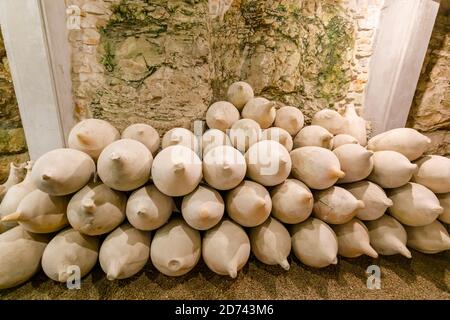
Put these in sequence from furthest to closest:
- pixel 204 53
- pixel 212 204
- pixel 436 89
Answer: pixel 436 89 → pixel 204 53 → pixel 212 204

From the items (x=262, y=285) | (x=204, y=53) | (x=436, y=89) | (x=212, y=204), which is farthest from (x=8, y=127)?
(x=436, y=89)

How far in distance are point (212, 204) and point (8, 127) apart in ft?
5.23

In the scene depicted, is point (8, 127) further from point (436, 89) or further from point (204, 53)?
point (436, 89)

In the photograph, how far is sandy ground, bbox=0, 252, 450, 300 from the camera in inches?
41.7

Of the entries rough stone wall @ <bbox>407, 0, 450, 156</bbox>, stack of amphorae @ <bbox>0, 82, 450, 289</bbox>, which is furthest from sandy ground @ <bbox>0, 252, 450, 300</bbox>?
rough stone wall @ <bbox>407, 0, 450, 156</bbox>

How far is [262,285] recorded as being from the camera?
112 centimetres

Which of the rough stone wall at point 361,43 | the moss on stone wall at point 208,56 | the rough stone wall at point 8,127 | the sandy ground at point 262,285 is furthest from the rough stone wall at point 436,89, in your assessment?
the rough stone wall at point 8,127

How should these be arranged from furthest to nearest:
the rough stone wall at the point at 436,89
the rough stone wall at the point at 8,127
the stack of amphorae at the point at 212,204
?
1. the rough stone wall at the point at 436,89
2. the rough stone wall at the point at 8,127
3. the stack of amphorae at the point at 212,204

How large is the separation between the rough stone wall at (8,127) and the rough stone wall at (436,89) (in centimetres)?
293

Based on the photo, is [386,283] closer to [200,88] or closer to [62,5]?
[200,88]

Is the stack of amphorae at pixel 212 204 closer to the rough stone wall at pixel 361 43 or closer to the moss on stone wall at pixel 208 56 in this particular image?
the moss on stone wall at pixel 208 56

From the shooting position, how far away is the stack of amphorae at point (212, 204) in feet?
3.31
